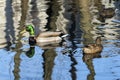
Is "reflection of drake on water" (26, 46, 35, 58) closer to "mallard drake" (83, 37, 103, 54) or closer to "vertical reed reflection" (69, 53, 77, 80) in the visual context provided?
"vertical reed reflection" (69, 53, 77, 80)

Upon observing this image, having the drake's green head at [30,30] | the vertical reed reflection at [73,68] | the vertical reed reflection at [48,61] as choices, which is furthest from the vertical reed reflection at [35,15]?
the vertical reed reflection at [73,68]

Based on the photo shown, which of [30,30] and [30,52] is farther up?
[30,30]

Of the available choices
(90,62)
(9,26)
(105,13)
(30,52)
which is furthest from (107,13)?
(90,62)

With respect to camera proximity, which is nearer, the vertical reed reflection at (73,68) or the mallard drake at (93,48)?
the vertical reed reflection at (73,68)

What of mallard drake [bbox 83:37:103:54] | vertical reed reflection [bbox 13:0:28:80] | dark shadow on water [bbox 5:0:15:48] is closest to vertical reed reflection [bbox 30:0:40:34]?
vertical reed reflection [bbox 13:0:28:80]

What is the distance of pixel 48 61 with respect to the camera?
13.6 metres

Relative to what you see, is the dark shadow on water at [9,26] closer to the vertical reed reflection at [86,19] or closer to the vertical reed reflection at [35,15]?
the vertical reed reflection at [35,15]

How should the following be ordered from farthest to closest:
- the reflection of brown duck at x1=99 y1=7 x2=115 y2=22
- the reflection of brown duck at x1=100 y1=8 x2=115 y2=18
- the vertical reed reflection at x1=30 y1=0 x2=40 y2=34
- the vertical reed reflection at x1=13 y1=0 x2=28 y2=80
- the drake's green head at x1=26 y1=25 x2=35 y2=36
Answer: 1. the reflection of brown duck at x1=100 y1=8 x2=115 y2=18
2. the reflection of brown duck at x1=99 y1=7 x2=115 y2=22
3. the vertical reed reflection at x1=30 y1=0 x2=40 y2=34
4. the drake's green head at x1=26 y1=25 x2=35 y2=36
5. the vertical reed reflection at x1=13 y1=0 x2=28 y2=80

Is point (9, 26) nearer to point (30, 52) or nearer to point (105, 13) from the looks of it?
point (105, 13)

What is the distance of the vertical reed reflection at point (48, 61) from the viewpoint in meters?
12.1

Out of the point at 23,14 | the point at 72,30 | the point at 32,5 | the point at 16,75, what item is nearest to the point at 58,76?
the point at 16,75

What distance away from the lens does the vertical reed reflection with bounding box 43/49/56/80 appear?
39.7 feet

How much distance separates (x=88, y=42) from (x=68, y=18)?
199 inches

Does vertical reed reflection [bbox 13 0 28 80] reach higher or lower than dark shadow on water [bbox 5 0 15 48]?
higher
